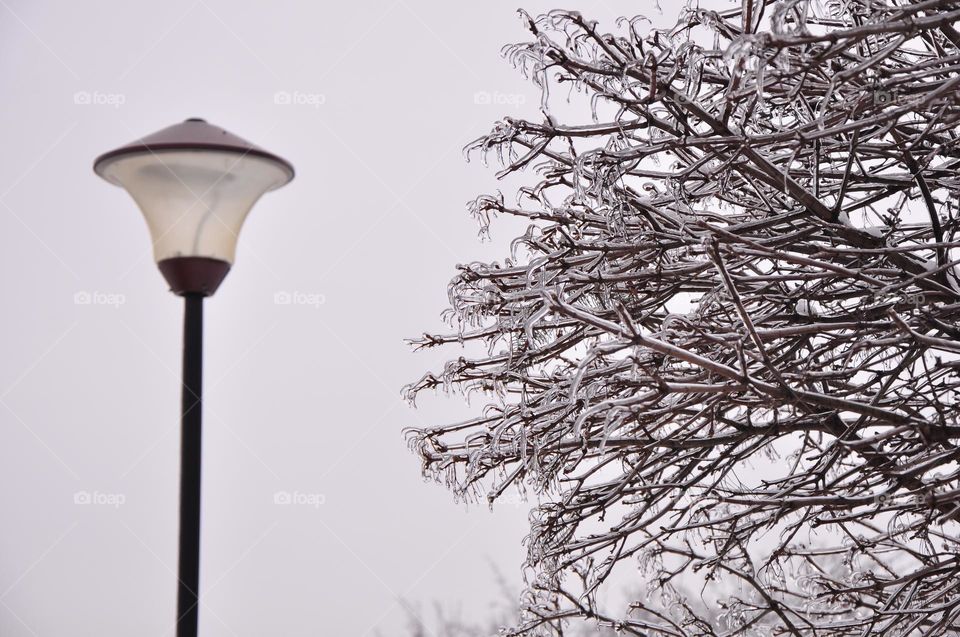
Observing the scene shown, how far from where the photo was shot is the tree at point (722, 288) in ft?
8.43

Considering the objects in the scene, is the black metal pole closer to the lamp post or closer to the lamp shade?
the lamp post

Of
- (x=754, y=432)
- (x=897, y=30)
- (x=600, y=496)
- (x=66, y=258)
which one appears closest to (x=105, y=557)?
(x=66, y=258)

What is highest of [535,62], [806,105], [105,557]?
[806,105]

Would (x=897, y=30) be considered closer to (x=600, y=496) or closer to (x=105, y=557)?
(x=600, y=496)

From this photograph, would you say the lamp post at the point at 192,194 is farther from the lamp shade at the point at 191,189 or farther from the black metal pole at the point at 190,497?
the black metal pole at the point at 190,497

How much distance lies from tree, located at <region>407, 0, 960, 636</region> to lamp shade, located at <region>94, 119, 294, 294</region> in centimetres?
137

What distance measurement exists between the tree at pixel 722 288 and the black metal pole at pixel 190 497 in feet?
3.27

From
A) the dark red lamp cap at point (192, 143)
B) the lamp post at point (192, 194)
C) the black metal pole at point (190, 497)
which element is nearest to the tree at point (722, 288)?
the black metal pole at point (190, 497)

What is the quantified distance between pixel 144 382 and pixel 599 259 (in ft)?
24.4

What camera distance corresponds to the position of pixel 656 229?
2936 mm

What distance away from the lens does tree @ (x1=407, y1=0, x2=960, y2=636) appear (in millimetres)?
2568

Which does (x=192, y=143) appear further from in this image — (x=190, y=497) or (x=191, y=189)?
(x=190, y=497)

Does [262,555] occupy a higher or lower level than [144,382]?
lower

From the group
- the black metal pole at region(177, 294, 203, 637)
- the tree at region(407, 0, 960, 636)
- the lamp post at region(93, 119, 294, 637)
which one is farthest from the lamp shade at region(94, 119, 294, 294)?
the tree at region(407, 0, 960, 636)
